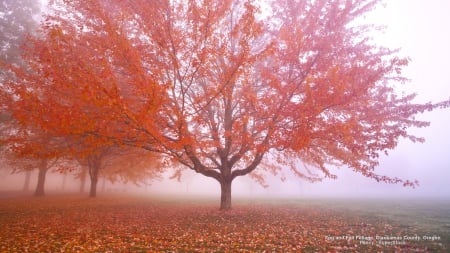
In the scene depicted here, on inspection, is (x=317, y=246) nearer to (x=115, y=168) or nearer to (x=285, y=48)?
(x=285, y=48)

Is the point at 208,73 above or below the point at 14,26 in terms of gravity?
below

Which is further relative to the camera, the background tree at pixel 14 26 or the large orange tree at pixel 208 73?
the background tree at pixel 14 26

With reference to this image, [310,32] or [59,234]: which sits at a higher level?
[310,32]

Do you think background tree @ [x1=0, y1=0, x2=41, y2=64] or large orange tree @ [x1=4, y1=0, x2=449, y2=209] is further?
background tree @ [x1=0, y1=0, x2=41, y2=64]

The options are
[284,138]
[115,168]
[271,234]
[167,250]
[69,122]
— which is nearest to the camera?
[167,250]

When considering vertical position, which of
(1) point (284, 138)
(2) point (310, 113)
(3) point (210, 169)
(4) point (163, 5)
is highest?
(4) point (163, 5)

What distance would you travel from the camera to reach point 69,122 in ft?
29.5

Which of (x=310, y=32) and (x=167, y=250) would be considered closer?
(x=167, y=250)

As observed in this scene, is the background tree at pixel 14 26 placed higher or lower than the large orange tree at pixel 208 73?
higher

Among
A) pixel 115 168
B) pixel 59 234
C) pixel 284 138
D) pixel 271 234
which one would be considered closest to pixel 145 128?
pixel 59 234

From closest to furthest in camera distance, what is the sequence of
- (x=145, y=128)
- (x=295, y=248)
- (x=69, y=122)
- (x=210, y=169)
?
(x=295, y=248) < (x=69, y=122) < (x=145, y=128) < (x=210, y=169)

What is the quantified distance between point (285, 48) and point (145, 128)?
616 centimetres

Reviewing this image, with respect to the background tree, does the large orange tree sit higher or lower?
lower

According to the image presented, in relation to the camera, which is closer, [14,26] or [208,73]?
[208,73]
